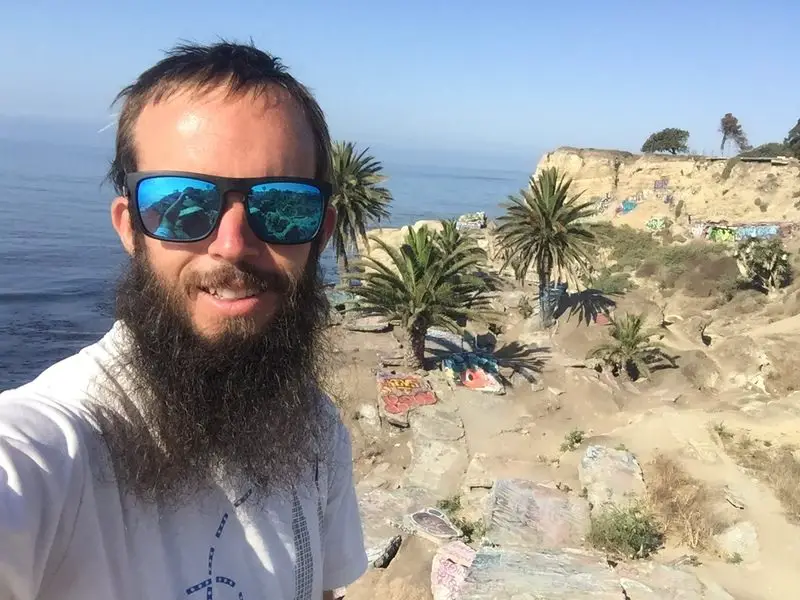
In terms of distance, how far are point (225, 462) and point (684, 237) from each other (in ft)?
125

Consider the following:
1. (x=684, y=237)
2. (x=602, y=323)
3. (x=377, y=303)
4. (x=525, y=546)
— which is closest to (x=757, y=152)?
(x=684, y=237)

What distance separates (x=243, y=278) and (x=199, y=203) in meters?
0.25

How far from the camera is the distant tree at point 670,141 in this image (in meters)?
56.7

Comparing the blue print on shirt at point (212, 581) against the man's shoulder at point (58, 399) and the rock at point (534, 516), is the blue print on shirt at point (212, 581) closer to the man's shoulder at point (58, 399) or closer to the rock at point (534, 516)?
the man's shoulder at point (58, 399)

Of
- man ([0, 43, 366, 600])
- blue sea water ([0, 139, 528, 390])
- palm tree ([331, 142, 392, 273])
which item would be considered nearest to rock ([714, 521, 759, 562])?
blue sea water ([0, 139, 528, 390])

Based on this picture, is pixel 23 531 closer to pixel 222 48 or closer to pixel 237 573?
pixel 237 573

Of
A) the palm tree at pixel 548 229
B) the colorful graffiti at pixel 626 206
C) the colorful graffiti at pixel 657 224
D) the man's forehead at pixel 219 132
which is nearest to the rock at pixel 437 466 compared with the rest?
the palm tree at pixel 548 229

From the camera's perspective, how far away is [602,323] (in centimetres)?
2105

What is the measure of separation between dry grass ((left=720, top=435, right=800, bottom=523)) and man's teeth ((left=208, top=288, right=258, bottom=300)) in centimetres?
1031

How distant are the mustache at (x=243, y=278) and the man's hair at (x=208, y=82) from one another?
0.38m

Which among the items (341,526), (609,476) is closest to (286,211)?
(341,526)

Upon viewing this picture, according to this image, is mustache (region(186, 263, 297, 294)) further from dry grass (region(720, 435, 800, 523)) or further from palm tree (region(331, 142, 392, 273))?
palm tree (region(331, 142, 392, 273))

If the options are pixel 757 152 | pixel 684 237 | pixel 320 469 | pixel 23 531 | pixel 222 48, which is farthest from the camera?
pixel 757 152

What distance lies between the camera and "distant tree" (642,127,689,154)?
56688mm
